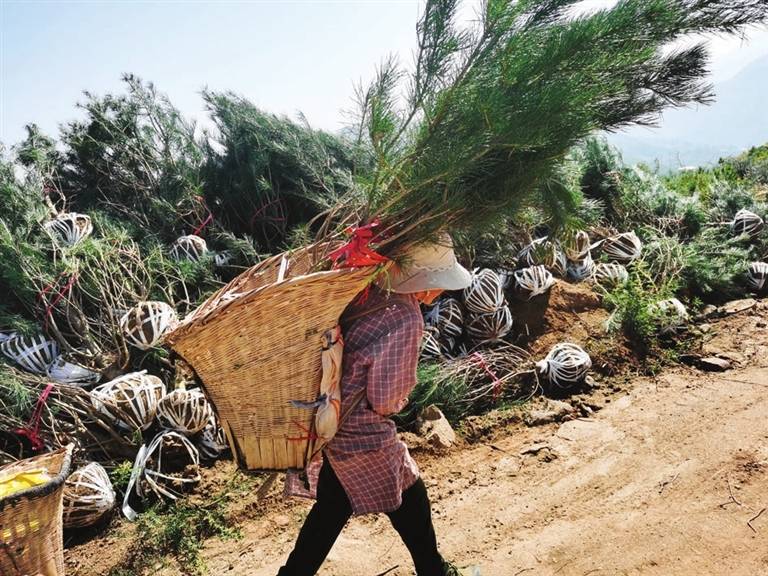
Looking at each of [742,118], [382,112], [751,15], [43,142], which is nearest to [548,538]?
[382,112]

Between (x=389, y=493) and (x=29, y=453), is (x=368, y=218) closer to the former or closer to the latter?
(x=389, y=493)

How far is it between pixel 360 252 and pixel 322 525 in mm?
1080

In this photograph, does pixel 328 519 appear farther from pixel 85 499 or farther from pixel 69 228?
pixel 69 228

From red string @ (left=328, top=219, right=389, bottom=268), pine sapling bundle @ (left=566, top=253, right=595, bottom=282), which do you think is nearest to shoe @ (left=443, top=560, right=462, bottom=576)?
red string @ (left=328, top=219, right=389, bottom=268)

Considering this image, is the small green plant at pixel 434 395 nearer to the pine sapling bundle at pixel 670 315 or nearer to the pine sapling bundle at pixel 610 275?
the pine sapling bundle at pixel 670 315

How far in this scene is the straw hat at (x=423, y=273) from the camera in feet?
6.86

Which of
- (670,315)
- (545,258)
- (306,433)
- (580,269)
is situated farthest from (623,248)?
(306,433)

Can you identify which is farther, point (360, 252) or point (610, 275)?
point (610, 275)

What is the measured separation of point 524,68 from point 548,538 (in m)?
2.25

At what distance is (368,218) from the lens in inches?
82.1

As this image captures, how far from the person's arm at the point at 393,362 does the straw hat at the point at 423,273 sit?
0.47 ft

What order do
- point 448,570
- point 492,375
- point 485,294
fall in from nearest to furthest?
point 448,570
point 492,375
point 485,294

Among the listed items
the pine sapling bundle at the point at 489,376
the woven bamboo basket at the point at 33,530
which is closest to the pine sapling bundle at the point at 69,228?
the woven bamboo basket at the point at 33,530

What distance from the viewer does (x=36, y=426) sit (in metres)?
3.18
